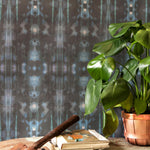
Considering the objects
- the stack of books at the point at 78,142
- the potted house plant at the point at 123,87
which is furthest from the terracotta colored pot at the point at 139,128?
the stack of books at the point at 78,142

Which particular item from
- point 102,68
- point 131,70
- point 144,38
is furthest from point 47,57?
point 144,38

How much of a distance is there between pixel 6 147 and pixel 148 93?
31.3 inches

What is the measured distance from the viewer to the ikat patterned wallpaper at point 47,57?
4.36 ft

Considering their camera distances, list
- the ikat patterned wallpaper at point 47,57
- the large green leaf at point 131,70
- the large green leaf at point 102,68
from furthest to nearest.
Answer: the ikat patterned wallpaper at point 47,57
the large green leaf at point 131,70
the large green leaf at point 102,68

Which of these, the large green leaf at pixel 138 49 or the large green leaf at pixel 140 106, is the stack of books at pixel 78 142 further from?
the large green leaf at pixel 138 49

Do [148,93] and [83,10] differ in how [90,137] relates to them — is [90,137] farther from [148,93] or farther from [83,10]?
[83,10]

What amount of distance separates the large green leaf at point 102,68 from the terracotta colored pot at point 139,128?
25 cm

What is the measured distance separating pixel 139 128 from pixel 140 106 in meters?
0.12

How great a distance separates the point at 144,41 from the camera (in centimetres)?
97

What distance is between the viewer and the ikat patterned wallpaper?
133 centimetres

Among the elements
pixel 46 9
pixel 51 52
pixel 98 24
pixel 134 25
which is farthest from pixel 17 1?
pixel 134 25

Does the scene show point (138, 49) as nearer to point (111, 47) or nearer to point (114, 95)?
point (111, 47)

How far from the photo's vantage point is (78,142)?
41.3 inches

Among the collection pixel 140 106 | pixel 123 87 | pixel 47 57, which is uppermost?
pixel 47 57
